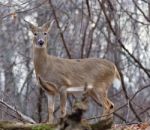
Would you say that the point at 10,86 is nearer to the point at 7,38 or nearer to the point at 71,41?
the point at 7,38

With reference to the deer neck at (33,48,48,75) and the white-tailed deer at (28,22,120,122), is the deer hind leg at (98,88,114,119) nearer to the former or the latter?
the white-tailed deer at (28,22,120,122)

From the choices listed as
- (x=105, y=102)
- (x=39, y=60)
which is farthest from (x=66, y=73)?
(x=105, y=102)

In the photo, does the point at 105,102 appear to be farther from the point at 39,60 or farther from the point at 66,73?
the point at 39,60

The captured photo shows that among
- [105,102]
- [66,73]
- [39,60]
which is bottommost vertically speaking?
[105,102]

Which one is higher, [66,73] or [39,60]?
[39,60]

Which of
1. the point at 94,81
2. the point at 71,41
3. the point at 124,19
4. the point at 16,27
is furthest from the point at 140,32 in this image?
the point at 94,81

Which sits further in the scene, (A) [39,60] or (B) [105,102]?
(B) [105,102]

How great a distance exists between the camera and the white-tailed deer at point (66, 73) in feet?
32.6

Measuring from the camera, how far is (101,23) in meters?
17.4

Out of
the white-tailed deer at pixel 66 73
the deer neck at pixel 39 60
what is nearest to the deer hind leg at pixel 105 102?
the white-tailed deer at pixel 66 73

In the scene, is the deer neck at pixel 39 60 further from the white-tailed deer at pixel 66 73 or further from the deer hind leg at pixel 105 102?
the deer hind leg at pixel 105 102

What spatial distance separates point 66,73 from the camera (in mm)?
10570

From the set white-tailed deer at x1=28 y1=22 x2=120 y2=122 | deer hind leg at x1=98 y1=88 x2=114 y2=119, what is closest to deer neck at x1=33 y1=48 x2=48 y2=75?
white-tailed deer at x1=28 y1=22 x2=120 y2=122

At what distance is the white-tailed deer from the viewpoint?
391 inches
